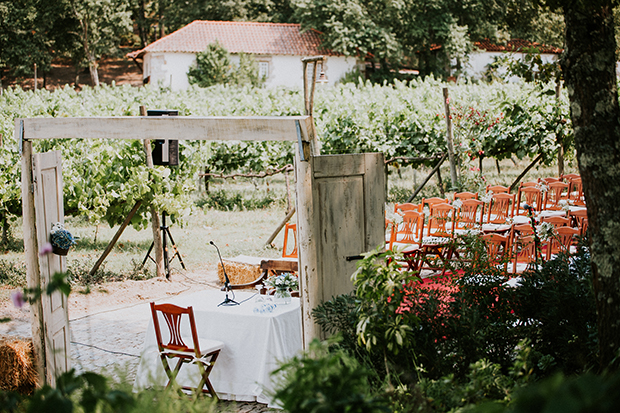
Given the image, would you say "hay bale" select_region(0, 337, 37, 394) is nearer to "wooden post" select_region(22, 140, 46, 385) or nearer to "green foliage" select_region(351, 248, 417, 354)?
"wooden post" select_region(22, 140, 46, 385)

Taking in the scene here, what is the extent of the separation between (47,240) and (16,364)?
3.40 ft

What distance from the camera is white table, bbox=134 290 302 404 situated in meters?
4.69

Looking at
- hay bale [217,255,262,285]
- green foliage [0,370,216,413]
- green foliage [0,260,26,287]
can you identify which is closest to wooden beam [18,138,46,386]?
green foliage [0,370,216,413]

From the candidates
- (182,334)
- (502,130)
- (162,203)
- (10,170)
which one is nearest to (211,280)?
(162,203)

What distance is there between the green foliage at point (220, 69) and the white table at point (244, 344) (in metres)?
27.8

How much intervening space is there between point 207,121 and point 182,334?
1885mm

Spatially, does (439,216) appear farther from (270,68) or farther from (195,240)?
(270,68)

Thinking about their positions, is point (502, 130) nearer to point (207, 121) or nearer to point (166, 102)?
point (166, 102)

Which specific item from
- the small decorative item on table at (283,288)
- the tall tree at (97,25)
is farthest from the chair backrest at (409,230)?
the tall tree at (97,25)

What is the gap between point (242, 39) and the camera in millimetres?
35781

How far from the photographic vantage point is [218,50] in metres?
31.8

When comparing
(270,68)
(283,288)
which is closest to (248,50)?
(270,68)

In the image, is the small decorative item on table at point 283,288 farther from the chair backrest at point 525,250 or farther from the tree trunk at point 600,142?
the tree trunk at point 600,142

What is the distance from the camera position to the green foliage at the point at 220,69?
31828 mm
